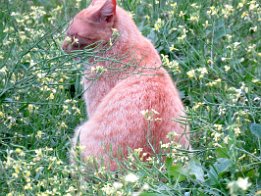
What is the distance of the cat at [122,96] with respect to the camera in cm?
454

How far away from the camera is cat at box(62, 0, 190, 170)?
4539 millimetres

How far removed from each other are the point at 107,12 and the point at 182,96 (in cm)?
97

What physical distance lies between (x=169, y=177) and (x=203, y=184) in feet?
0.68

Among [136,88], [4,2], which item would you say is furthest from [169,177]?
[4,2]

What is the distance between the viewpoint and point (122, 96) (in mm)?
4781

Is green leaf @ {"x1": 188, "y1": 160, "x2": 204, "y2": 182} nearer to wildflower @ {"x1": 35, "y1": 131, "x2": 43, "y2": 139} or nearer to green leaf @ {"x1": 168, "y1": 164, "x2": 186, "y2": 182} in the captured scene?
green leaf @ {"x1": 168, "y1": 164, "x2": 186, "y2": 182}

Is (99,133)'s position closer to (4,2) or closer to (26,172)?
(26,172)

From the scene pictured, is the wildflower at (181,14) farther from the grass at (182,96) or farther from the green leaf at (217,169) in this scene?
the green leaf at (217,169)

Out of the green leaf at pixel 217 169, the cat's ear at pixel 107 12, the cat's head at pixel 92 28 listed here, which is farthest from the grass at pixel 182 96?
the cat's ear at pixel 107 12

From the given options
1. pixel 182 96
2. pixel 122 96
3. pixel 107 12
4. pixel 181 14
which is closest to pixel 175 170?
pixel 122 96

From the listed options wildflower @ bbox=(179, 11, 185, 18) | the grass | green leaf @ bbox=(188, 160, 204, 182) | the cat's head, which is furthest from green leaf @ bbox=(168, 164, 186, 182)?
wildflower @ bbox=(179, 11, 185, 18)

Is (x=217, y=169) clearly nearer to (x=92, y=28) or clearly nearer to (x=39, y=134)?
(x=39, y=134)

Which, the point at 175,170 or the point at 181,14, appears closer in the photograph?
the point at 175,170

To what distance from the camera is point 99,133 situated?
15.4 feet
